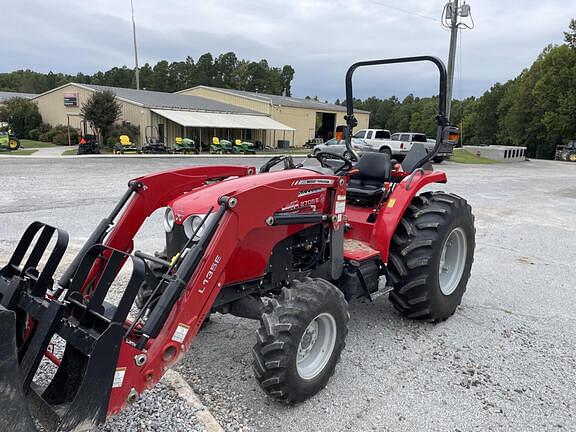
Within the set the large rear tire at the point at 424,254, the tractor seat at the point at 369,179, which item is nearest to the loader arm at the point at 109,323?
the large rear tire at the point at 424,254

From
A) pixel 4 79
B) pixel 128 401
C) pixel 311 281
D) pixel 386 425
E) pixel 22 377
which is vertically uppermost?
pixel 4 79

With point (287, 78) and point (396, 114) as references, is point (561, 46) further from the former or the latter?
point (287, 78)

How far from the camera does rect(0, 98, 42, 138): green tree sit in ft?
124

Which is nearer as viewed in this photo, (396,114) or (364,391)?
(364,391)

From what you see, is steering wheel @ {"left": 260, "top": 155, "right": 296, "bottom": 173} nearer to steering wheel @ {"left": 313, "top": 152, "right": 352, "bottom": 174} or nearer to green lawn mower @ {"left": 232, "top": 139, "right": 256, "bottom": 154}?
steering wheel @ {"left": 313, "top": 152, "right": 352, "bottom": 174}

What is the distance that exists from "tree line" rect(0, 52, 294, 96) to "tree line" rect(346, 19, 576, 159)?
88.5 feet

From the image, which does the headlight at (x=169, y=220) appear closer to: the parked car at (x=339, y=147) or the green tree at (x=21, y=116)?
the parked car at (x=339, y=147)

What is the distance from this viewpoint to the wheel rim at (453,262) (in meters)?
4.26

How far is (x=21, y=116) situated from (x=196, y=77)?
129ft

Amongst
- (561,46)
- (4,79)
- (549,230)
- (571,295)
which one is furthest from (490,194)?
(4,79)

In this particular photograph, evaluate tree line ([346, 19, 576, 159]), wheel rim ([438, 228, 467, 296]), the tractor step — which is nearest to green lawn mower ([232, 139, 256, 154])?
tree line ([346, 19, 576, 159])

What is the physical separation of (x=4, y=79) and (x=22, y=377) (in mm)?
99952

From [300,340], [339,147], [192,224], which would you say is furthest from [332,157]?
[339,147]

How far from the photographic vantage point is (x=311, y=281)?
2.83 m
